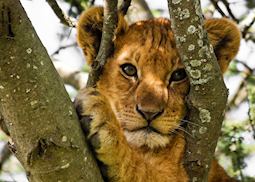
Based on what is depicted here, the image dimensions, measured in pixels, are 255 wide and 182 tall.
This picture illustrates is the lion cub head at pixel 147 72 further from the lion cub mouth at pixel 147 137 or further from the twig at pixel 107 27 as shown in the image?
the twig at pixel 107 27

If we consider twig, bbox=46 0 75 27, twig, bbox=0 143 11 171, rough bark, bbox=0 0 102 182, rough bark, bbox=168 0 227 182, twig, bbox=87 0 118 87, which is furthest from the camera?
twig, bbox=0 143 11 171

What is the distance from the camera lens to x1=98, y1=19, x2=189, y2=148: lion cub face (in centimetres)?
471

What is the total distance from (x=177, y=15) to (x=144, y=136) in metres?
1.31

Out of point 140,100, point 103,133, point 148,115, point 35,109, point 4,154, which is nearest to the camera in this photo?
point 35,109

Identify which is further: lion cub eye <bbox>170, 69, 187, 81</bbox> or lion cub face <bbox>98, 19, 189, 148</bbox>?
lion cub eye <bbox>170, 69, 187, 81</bbox>

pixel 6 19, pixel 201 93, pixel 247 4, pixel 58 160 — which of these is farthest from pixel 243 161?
pixel 6 19

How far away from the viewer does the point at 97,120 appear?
12.5ft

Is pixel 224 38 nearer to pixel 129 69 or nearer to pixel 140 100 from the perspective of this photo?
pixel 129 69

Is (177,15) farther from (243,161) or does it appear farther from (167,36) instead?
(243,161)

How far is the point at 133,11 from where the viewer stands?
7395 mm

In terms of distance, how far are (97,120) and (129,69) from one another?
1491mm

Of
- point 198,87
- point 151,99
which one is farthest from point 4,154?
point 198,87

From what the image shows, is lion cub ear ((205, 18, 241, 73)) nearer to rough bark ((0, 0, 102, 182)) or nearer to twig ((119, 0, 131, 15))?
twig ((119, 0, 131, 15))

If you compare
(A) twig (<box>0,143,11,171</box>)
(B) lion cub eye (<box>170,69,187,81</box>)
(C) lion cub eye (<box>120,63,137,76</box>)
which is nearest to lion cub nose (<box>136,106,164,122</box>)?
(B) lion cub eye (<box>170,69,187,81</box>)
